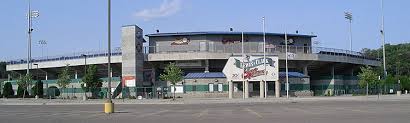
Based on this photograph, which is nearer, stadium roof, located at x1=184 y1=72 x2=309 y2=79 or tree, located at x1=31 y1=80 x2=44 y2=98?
stadium roof, located at x1=184 y1=72 x2=309 y2=79

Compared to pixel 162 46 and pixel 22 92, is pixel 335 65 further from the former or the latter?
pixel 22 92

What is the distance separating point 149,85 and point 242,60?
1773 cm

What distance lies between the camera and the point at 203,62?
83.5 meters

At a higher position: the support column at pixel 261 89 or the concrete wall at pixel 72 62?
the concrete wall at pixel 72 62

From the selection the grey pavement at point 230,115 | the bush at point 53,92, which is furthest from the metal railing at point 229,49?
the grey pavement at point 230,115

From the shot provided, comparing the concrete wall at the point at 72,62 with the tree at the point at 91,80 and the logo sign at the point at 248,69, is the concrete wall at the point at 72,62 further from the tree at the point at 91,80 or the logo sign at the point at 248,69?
the logo sign at the point at 248,69

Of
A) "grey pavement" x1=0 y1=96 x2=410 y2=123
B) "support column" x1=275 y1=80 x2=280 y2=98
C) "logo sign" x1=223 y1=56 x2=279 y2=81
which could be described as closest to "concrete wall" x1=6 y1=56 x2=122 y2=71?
"logo sign" x1=223 y1=56 x2=279 y2=81

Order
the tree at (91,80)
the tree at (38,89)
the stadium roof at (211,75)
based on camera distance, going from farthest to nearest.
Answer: the tree at (38,89), the stadium roof at (211,75), the tree at (91,80)

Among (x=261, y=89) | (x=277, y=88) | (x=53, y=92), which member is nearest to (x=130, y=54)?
(x=53, y=92)

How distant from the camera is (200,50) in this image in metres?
84.1

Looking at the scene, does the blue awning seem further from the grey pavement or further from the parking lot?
the parking lot

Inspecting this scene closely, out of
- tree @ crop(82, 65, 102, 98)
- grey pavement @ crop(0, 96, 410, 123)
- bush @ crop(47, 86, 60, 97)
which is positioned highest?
tree @ crop(82, 65, 102, 98)

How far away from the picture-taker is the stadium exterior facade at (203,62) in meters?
78.8

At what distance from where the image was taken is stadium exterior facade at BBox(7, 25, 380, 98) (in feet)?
259
